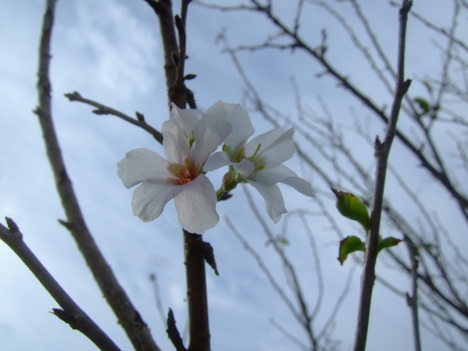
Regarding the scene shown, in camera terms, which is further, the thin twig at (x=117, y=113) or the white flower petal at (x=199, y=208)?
the thin twig at (x=117, y=113)

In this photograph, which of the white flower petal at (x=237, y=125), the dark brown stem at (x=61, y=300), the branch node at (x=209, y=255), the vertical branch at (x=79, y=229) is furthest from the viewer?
the vertical branch at (x=79, y=229)

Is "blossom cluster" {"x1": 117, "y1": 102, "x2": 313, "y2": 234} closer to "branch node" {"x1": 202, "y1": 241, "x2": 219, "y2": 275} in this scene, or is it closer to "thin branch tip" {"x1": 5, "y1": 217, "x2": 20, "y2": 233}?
"branch node" {"x1": 202, "y1": 241, "x2": 219, "y2": 275}

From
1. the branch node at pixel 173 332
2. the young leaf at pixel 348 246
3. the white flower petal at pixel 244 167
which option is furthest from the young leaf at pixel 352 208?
the branch node at pixel 173 332

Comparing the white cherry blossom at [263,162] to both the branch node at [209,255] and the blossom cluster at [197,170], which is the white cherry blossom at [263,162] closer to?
the blossom cluster at [197,170]

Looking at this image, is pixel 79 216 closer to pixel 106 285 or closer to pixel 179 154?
pixel 106 285

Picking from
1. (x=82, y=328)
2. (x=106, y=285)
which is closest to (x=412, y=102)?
(x=106, y=285)

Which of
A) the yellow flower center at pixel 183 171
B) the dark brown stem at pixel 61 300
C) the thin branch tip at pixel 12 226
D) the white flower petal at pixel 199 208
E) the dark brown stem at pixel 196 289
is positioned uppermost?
the yellow flower center at pixel 183 171

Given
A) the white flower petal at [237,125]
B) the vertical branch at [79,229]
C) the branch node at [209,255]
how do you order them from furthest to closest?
1. the vertical branch at [79,229]
2. the white flower petal at [237,125]
3. the branch node at [209,255]

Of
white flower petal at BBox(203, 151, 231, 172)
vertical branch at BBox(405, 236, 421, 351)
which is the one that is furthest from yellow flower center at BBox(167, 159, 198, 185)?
vertical branch at BBox(405, 236, 421, 351)
